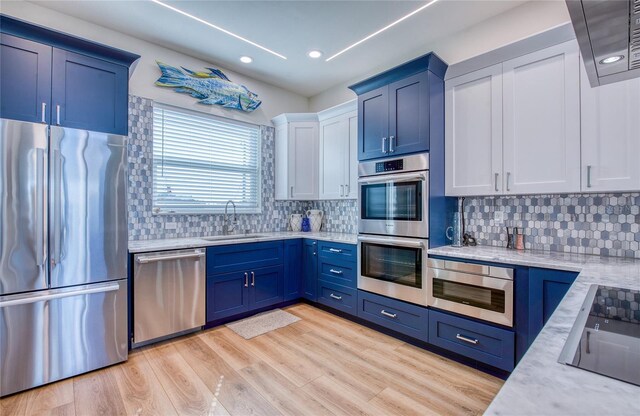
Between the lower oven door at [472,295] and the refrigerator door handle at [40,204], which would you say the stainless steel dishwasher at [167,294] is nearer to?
the refrigerator door handle at [40,204]

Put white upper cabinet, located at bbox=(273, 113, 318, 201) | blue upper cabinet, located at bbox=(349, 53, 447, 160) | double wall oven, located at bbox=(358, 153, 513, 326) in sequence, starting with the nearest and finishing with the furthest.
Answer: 1. double wall oven, located at bbox=(358, 153, 513, 326)
2. blue upper cabinet, located at bbox=(349, 53, 447, 160)
3. white upper cabinet, located at bbox=(273, 113, 318, 201)

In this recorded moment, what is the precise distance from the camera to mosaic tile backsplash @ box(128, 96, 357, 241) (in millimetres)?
3125

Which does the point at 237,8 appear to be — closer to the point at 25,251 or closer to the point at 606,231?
the point at 25,251

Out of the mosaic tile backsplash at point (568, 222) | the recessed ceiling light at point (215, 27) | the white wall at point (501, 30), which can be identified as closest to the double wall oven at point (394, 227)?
the mosaic tile backsplash at point (568, 222)

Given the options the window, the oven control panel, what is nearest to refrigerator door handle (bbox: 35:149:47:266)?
the window

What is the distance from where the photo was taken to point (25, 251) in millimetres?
2047

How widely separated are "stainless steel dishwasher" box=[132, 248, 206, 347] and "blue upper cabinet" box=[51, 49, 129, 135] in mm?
1111

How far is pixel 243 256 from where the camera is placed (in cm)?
328

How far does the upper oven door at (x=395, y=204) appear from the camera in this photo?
2678 millimetres

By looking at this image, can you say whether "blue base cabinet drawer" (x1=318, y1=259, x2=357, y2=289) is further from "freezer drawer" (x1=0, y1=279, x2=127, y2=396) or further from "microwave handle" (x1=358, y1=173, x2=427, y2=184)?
"freezer drawer" (x1=0, y1=279, x2=127, y2=396)

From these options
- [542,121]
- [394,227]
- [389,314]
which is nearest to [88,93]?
[394,227]

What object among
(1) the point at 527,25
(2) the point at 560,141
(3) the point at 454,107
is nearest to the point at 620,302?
(2) the point at 560,141

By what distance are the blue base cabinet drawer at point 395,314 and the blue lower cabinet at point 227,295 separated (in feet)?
4.06

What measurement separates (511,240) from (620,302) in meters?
1.68
